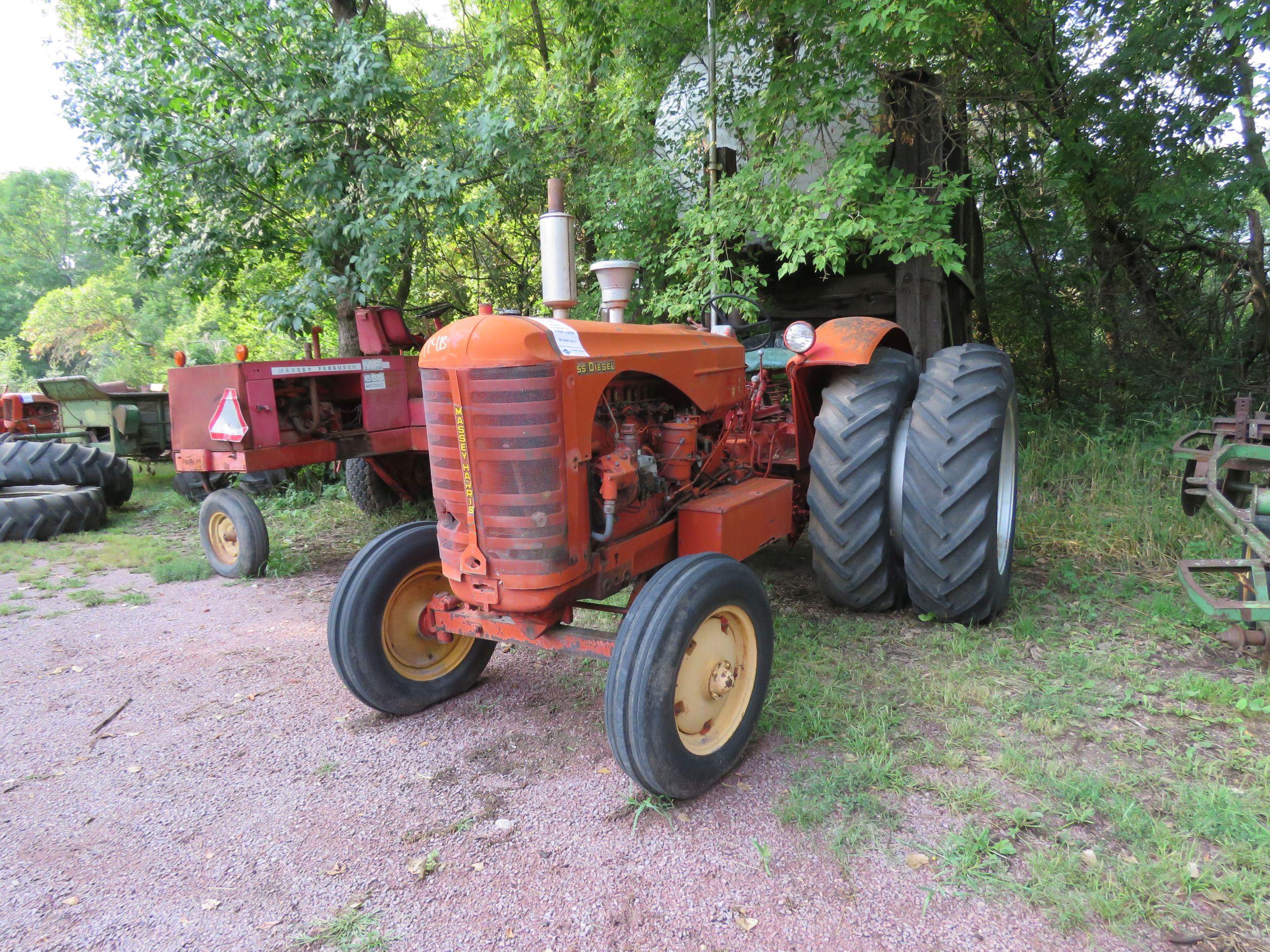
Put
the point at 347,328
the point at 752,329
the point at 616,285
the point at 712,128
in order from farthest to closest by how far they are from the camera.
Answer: the point at 347,328 → the point at 712,128 → the point at 752,329 → the point at 616,285

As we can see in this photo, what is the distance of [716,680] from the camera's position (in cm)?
240

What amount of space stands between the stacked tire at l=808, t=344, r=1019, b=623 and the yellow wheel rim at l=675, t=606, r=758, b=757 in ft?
3.44

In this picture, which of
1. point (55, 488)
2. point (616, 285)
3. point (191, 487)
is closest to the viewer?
point (616, 285)

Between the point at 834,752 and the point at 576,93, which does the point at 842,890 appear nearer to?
the point at 834,752

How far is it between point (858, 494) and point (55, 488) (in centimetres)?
699

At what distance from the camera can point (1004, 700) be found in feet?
9.21

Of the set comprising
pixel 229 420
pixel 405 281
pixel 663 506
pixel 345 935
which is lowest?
pixel 345 935

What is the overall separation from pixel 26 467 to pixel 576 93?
19.4ft

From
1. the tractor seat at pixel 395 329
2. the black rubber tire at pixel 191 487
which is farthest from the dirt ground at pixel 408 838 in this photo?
the black rubber tire at pixel 191 487

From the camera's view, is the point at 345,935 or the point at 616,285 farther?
the point at 616,285

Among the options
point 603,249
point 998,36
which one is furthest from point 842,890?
point 998,36

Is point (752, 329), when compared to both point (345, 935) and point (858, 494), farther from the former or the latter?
point (345, 935)

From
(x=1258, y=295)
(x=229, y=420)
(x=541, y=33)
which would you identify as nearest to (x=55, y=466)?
(x=229, y=420)

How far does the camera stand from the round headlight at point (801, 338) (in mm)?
3410
